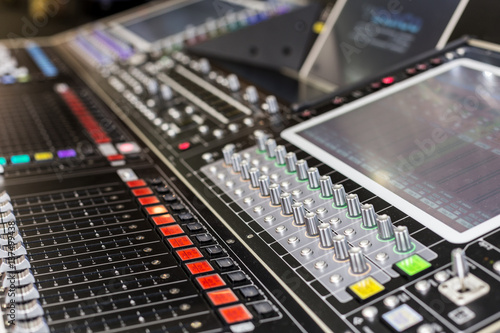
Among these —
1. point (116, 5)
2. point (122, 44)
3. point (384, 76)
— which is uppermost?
point (384, 76)

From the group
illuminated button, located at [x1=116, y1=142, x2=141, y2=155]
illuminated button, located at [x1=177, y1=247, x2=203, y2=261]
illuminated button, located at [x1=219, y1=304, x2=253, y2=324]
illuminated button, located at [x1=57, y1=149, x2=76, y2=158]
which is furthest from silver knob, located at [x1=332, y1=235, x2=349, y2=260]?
illuminated button, located at [x1=57, y1=149, x2=76, y2=158]

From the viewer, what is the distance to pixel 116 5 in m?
6.60

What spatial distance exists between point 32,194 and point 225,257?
714 mm

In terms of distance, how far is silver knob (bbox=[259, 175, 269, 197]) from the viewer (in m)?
1.68

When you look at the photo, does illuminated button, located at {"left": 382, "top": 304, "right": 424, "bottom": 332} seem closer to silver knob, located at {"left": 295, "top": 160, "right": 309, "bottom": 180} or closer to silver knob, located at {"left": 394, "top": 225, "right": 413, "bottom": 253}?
silver knob, located at {"left": 394, "top": 225, "right": 413, "bottom": 253}

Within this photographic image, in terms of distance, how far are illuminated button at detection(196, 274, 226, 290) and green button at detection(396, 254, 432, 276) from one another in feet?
1.20

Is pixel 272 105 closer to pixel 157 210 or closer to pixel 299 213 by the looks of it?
pixel 157 210

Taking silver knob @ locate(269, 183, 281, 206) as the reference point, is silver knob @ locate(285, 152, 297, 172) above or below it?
above

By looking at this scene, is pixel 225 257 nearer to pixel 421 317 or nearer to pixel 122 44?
pixel 421 317

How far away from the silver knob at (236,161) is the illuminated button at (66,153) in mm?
651

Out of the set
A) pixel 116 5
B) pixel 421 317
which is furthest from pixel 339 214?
pixel 116 5

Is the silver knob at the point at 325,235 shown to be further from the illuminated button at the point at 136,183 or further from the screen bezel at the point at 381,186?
the illuminated button at the point at 136,183

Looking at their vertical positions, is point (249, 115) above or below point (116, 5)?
above

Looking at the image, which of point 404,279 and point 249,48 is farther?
point 249,48
